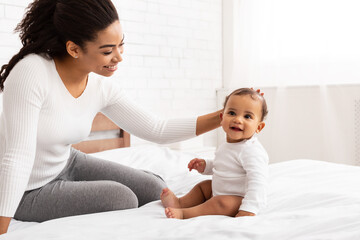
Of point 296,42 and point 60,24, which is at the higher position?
point 296,42

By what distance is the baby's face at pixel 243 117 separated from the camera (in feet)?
3.97

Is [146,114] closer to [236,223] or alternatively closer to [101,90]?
[101,90]

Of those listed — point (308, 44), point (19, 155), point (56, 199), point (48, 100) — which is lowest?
point (56, 199)

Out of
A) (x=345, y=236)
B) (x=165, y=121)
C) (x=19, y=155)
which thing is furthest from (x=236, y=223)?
(x=165, y=121)

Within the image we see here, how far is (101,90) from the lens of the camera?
58.7 inches

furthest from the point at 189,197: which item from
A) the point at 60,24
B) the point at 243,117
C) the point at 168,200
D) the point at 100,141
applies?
the point at 100,141

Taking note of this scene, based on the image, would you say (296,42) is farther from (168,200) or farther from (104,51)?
(168,200)

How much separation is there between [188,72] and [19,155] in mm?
2366

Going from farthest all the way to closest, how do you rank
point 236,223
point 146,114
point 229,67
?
point 229,67 < point 146,114 < point 236,223

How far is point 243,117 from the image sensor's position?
1.22 meters

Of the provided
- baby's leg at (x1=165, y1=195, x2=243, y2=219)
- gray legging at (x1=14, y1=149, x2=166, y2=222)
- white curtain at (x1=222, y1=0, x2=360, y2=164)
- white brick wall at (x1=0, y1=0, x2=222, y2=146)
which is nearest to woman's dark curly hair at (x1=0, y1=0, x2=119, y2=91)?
gray legging at (x1=14, y1=149, x2=166, y2=222)

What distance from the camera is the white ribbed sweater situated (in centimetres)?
107

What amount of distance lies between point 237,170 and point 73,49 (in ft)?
2.22

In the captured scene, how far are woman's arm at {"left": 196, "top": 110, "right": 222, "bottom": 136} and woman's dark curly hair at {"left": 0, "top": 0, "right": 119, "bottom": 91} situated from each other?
→ 0.53m
